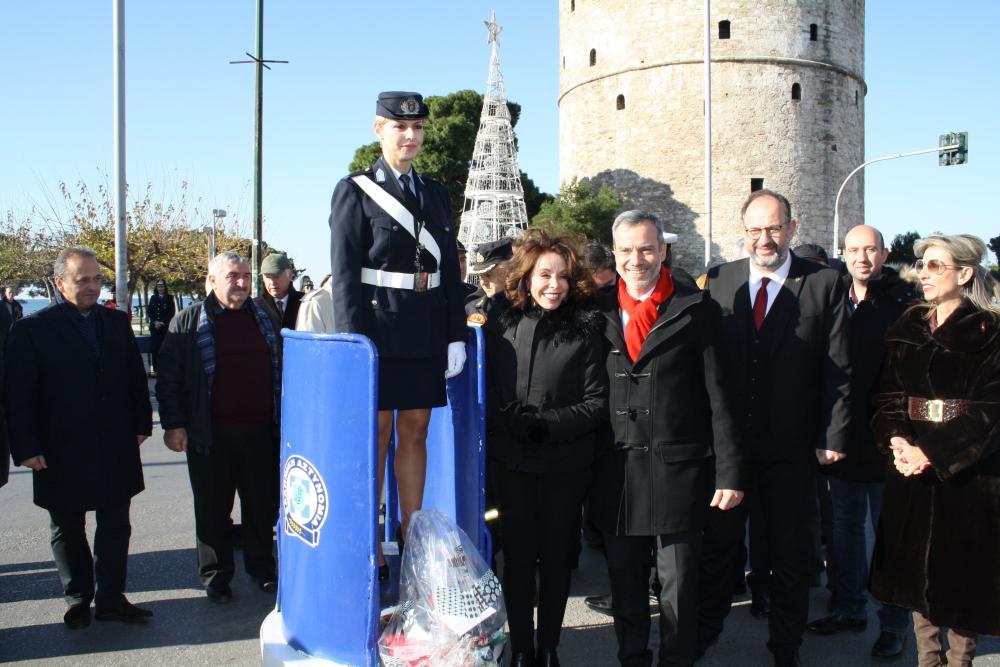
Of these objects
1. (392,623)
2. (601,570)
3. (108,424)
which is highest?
(108,424)

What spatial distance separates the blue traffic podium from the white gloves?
0.07 meters

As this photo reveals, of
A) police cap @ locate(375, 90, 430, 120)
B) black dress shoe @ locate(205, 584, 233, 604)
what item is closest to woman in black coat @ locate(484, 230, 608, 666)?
police cap @ locate(375, 90, 430, 120)

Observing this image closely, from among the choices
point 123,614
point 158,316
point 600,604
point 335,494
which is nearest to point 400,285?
point 335,494

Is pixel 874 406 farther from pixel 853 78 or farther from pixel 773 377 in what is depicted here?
pixel 853 78

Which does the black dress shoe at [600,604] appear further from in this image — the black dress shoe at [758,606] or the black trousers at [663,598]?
the black trousers at [663,598]

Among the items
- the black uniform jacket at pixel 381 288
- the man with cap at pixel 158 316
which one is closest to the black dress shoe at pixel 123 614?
the black uniform jacket at pixel 381 288

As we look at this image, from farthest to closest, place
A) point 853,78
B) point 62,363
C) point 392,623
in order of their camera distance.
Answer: point 853,78
point 62,363
point 392,623

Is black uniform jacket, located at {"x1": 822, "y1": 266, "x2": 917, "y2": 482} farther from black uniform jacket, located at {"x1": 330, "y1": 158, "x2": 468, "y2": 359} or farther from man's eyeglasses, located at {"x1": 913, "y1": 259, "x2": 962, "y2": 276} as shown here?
black uniform jacket, located at {"x1": 330, "y1": 158, "x2": 468, "y2": 359}

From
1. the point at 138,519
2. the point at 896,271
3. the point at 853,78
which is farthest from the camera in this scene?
the point at 853,78

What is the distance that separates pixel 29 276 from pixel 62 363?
35938mm

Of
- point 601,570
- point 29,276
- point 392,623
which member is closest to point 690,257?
point 29,276

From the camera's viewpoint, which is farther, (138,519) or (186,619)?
(138,519)

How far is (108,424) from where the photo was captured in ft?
14.7

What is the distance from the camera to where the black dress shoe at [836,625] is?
4.35 metres
